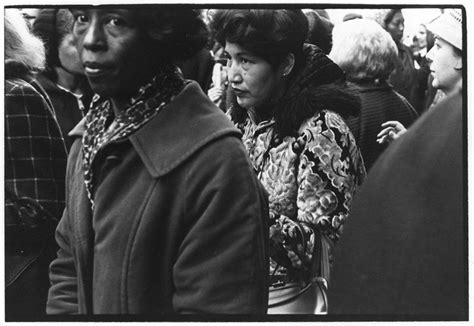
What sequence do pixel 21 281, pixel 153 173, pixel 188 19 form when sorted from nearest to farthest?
pixel 153 173
pixel 188 19
pixel 21 281

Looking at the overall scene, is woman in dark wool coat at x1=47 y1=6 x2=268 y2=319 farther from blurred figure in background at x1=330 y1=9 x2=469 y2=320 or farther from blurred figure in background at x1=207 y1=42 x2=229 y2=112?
blurred figure in background at x1=330 y1=9 x2=469 y2=320

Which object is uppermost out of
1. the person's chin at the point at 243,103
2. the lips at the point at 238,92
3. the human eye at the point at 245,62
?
the human eye at the point at 245,62

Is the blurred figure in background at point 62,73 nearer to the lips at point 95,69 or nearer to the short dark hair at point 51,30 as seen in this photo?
the short dark hair at point 51,30

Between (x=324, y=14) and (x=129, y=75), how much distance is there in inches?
35.0

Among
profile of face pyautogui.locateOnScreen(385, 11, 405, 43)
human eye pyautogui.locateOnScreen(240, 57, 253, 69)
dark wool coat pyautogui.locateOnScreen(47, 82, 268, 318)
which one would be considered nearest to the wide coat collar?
dark wool coat pyautogui.locateOnScreen(47, 82, 268, 318)

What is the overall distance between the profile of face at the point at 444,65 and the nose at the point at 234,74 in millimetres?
816

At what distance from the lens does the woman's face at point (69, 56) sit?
3385 millimetres

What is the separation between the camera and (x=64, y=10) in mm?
3404

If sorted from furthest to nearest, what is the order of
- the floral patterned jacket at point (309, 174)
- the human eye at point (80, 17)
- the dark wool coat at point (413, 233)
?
the floral patterned jacket at point (309, 174) → the human eye at point (80, 17) → the dark wool coat at point (413, 233)

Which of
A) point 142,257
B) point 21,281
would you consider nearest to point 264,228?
point 142,257

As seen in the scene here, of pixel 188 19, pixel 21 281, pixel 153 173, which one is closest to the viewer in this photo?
pixel 153 173

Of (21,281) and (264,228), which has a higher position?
(264,228)

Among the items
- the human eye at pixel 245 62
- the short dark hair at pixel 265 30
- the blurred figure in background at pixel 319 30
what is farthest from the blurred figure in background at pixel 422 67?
the human eye at pixel 245 62

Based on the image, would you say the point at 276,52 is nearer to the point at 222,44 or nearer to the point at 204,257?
the point at 222,44
